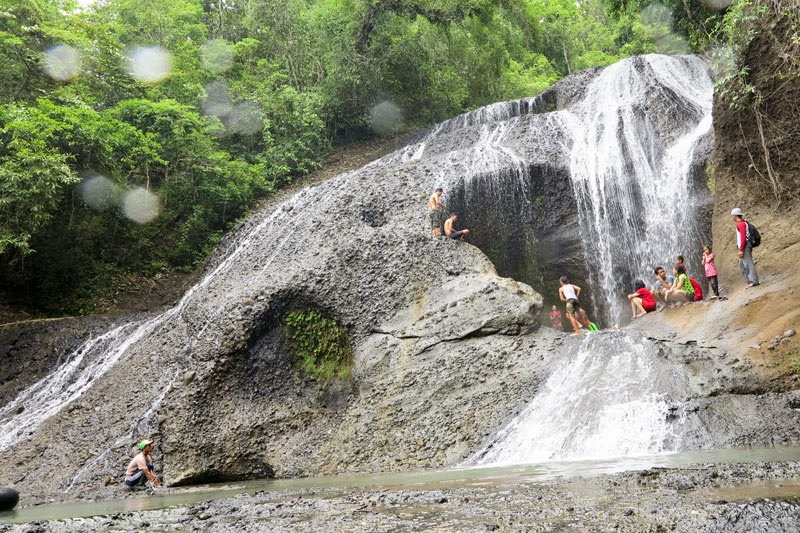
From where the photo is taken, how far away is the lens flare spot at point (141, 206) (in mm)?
21188

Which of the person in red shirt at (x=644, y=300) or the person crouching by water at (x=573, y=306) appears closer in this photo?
the person crouching by water at (x=573, y=306)

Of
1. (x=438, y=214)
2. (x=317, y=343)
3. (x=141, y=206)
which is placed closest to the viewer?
(x=317, y=343)

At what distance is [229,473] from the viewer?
10.2m

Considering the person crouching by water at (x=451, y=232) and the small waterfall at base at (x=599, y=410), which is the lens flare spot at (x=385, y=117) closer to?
the person crouching by water at (x=451, y=232)

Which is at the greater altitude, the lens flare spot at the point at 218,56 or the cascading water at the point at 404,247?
the lens flare spot at the point at 218,56

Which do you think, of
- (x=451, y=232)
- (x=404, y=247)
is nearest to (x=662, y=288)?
(x=451, y=232)

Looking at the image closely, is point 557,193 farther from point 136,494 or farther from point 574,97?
point 136,494

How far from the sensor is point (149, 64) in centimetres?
2575

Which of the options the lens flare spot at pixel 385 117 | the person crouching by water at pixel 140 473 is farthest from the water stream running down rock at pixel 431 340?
the lens flare spot at pixel 385 117

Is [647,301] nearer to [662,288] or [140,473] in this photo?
[662,288]

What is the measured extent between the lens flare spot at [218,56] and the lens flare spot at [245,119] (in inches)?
119

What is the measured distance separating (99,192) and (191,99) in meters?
6.51

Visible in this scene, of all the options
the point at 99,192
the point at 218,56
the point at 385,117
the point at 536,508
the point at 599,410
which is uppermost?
the point at 218,56

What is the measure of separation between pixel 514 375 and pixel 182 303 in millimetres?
9833
